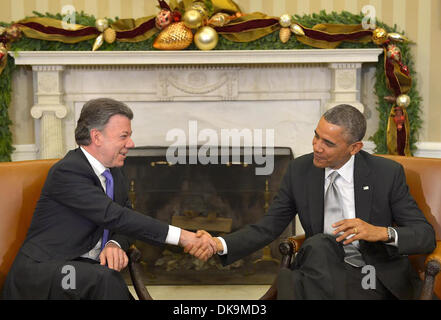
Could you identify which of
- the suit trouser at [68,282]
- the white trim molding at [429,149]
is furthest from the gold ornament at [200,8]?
the suit trouser at [68,282]

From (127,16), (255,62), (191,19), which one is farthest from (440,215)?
(127,16)

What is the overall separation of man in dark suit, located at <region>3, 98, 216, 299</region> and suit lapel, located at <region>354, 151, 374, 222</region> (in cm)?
84

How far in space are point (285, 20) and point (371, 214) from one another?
6.82ft

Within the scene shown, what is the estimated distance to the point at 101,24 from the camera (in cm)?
426

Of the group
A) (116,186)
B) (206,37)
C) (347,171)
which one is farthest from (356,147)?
(206,37)

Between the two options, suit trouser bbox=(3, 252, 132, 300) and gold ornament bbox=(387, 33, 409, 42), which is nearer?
suit trouser bbox=(3, 252, 132, 300)

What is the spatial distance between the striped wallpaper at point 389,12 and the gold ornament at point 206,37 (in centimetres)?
49

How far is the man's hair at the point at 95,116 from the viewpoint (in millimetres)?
2521

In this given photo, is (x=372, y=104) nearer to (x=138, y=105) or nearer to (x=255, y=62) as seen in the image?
(x=255, y=62)

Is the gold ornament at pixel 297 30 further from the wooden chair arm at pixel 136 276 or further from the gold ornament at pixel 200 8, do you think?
the wooden chair arm at pixel 136 276

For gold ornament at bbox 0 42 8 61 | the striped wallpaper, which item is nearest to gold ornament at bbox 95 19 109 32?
the striped wallpaper

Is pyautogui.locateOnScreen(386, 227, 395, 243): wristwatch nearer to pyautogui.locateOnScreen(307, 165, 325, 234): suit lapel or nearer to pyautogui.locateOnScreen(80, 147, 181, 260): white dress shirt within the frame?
pyautogui.locateOnScreen(307, 165, 325, 234): suit lapel

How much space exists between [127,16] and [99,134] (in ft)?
7.55

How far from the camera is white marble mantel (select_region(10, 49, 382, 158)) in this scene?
434 centimetres
